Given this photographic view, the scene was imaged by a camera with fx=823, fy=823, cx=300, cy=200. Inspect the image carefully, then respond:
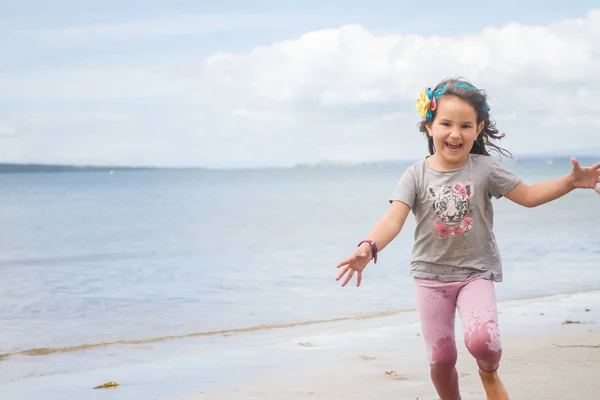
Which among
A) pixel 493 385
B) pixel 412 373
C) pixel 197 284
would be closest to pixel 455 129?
pixel 493 385

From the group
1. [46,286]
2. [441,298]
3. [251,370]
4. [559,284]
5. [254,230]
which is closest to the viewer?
[441,298]

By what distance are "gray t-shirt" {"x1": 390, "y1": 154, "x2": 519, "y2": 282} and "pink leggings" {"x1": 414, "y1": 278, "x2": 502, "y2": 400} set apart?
53 millimetres

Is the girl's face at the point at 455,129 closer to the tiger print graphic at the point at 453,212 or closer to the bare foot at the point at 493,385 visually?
the tiger print graphic at the point at 453,212

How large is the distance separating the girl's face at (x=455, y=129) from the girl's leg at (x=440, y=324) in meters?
0.63

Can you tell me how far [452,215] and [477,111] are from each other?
54 centimetres

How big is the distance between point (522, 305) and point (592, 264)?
4.82m

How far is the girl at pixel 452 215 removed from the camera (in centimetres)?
393

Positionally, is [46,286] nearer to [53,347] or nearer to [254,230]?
[53,347]

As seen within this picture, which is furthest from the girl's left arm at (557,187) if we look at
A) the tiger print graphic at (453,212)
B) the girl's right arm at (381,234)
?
the girl's right arm at (381,234)

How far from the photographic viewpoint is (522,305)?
8.87 metres

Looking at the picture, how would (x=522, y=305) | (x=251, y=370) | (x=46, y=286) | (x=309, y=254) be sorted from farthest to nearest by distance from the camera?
(x=309, y=254), (x=46, y=286), (x=522, y=305), (x=251, y=370)

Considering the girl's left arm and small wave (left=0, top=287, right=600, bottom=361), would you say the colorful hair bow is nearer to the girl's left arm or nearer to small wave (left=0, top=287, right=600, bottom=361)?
the girl's left arm

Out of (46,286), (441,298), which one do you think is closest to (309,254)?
(46,286)

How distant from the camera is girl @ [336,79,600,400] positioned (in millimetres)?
3928
